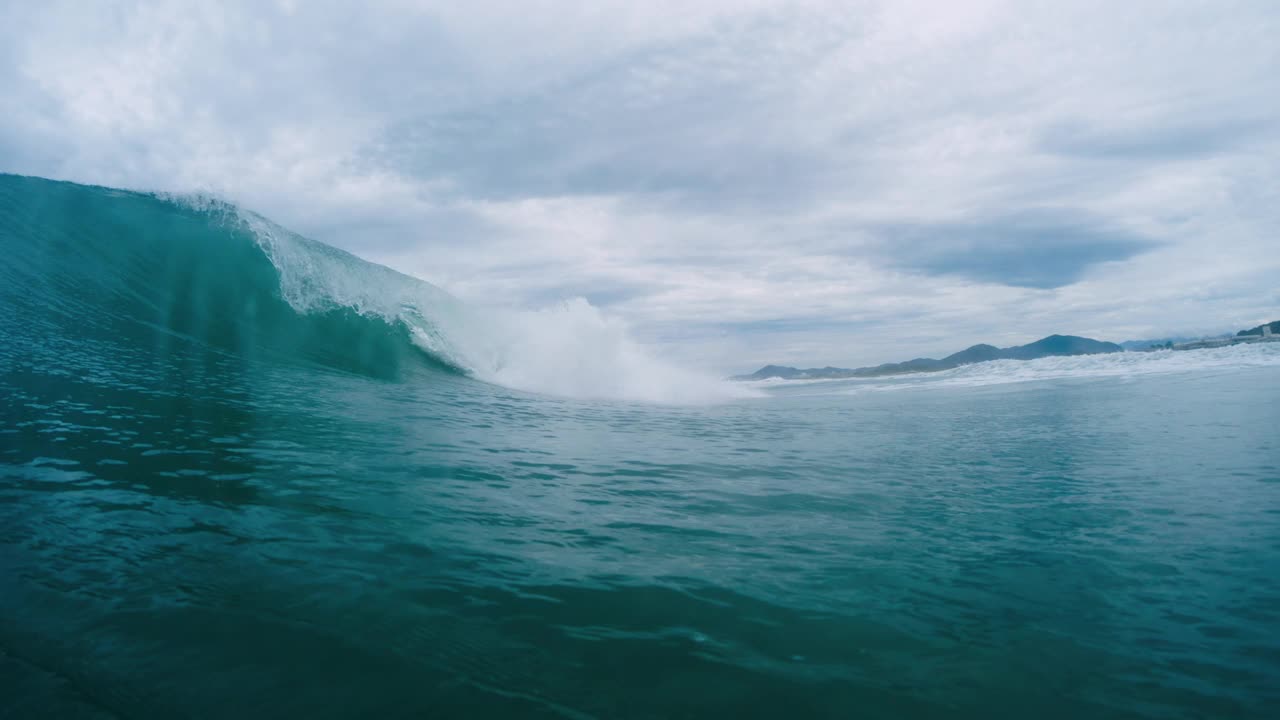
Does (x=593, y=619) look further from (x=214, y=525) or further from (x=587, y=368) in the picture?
(x=587, y=368)

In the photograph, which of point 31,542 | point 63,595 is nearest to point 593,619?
point 63,595

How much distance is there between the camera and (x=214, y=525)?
395 centimetres

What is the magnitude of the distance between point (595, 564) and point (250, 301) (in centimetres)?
1550

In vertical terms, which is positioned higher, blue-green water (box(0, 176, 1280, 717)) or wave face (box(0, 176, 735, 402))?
wave face (box(0, 176, 735, 402))

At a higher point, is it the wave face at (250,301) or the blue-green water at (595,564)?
the wave face at (250,301)

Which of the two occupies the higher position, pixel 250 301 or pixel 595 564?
pixel 250 301

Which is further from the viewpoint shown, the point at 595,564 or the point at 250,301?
the point at 250,301

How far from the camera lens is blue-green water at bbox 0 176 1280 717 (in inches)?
93.4

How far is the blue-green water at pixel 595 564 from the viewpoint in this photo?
2.37 metres

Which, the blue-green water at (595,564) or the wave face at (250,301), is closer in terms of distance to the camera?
the blue-green water at (595,564)

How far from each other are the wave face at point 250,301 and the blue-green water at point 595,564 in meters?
3.07

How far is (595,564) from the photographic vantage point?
3752 mm

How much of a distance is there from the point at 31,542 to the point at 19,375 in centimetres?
650

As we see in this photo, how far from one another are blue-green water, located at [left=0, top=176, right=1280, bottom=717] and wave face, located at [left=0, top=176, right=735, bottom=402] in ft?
10.1
